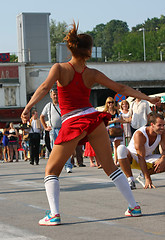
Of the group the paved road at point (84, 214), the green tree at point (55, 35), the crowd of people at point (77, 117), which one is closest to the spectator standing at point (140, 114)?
the paved road at point (84, 214)

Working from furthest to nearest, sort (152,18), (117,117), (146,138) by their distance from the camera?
(152,18) < (117,117) < (146,138)

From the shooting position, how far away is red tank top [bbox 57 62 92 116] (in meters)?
6.28

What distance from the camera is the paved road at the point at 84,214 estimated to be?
18.3 feet

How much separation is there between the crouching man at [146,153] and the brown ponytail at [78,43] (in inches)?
112

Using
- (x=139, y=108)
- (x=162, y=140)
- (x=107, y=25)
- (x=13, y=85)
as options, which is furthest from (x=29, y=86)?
(x=107, y=25)

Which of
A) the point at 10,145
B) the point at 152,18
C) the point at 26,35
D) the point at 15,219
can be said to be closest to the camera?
the point at 15,219

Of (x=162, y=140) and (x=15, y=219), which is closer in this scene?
(x=15, y=219)

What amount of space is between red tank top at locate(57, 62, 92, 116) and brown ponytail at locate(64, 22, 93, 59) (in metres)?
0.23

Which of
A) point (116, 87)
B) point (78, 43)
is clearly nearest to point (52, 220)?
point (116, 87)

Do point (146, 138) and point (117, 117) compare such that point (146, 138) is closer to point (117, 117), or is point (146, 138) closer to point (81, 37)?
point (81, 37)

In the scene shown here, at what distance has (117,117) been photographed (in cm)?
1580

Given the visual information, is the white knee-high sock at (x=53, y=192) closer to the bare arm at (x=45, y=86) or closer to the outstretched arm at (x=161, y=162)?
the bare arm at (x=45, y=86)

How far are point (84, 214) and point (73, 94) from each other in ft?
5.04

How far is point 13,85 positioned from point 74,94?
51847 mm
